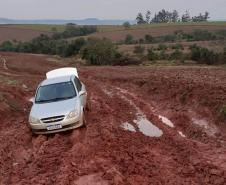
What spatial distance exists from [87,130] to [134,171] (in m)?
4.53

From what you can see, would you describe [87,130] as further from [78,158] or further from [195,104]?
[195,104]

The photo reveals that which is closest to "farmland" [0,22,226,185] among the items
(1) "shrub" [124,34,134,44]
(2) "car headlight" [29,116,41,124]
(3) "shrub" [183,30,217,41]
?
(2) "car headlight" [29,116,41,124]

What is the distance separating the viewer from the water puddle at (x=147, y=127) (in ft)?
54.2

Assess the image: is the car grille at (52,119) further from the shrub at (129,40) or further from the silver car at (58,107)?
the shrub at (129,40)

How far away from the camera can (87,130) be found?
15.9 m

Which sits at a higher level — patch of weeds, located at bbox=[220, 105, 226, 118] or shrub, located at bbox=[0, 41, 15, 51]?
patch of weeds, located at bbox=[220, 105, 226, 118]

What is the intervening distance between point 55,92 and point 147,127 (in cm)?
337

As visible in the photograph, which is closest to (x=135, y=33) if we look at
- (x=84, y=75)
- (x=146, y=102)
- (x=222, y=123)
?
(x=84, y=75)

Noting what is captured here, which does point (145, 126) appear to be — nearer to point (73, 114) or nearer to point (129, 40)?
point (73, 114)

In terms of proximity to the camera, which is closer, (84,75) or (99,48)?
(84,75)

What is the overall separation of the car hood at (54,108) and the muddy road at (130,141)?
0.68 meters

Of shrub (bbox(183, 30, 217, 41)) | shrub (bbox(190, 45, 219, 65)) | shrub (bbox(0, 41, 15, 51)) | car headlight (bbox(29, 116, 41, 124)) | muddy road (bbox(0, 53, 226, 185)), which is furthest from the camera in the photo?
shrub (bbox(183, 30, 217, 41))

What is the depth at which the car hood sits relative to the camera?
15.7m

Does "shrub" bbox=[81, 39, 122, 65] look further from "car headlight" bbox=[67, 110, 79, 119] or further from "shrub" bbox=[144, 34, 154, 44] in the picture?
"car headlight" bbox=[67, 110, 79, 119]
